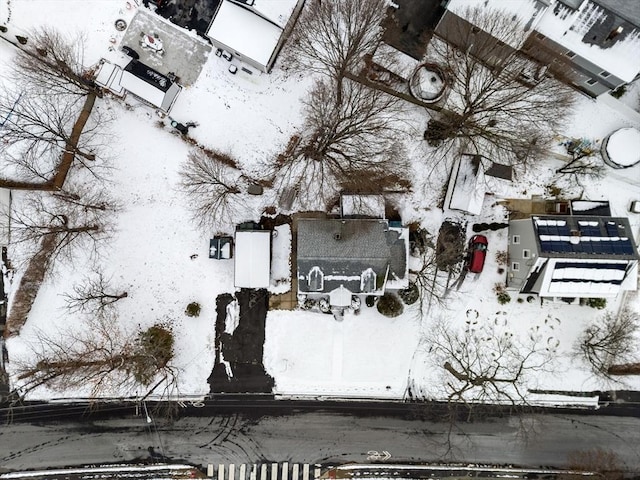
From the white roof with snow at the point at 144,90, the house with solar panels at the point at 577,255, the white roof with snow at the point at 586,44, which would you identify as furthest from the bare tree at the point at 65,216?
the white roof with snow at the point at 586,44

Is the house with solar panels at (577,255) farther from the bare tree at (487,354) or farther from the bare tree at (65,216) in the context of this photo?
the bare tree at (65,216)

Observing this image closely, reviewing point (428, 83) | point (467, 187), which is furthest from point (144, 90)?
point (467, 187)

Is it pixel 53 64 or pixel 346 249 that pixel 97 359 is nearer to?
pixel 346 249

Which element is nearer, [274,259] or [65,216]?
[65,216]

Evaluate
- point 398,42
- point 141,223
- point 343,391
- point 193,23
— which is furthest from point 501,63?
point 141,223

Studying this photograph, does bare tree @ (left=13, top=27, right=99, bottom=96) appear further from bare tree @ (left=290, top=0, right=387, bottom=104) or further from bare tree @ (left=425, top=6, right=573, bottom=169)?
bare tree @ (left=425, top=6, right=573, bottom=169)

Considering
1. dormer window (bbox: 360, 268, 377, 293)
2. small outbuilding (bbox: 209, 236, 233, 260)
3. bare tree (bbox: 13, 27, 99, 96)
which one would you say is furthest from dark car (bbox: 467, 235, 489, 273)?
bare tree (bbox: 13, 27, 99, 96)
